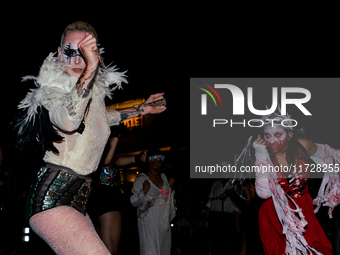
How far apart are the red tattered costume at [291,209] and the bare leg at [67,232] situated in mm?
2803

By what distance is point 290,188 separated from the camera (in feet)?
13.9

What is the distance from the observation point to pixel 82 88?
1.74 metres

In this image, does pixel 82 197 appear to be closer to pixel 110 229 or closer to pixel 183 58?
pixel 110 229

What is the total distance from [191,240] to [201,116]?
153 inches

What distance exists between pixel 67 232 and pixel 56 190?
0.24m

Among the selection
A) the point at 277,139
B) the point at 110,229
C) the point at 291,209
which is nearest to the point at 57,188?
the point at 110,229

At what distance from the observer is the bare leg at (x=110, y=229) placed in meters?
3.49

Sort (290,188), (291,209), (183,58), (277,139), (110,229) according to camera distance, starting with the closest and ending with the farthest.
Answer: (110,229) → (291,209) → (290,188) → (277,139) → (183,58)

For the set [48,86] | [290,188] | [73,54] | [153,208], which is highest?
[73,54]

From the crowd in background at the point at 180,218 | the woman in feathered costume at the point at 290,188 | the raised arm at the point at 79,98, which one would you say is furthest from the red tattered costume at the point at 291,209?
the raised arm at the point at 79,98

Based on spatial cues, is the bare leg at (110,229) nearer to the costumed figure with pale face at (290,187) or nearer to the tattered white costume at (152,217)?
the costumed figure with pale face at (290,187)

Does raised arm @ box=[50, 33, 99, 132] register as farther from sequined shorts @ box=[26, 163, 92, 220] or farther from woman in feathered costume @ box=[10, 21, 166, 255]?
sequined shorts @ box=[26, 163, 92, 220]

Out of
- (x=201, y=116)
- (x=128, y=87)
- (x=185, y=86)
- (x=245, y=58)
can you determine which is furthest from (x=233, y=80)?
(x=128, y=87)

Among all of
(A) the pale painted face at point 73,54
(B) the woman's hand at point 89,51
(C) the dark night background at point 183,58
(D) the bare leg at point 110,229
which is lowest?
(D) the bare leg at point 110,229
